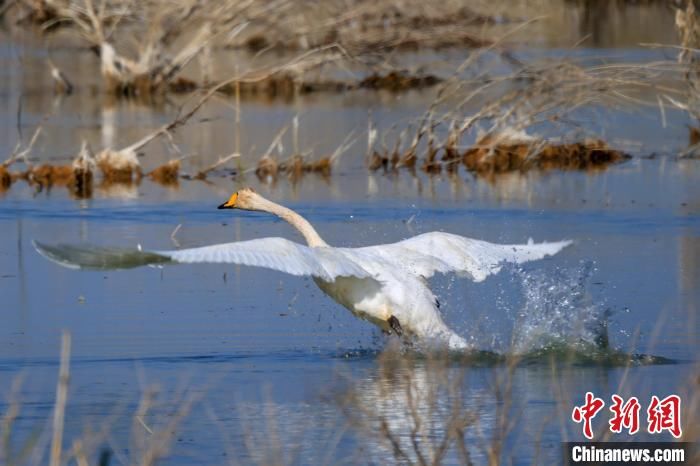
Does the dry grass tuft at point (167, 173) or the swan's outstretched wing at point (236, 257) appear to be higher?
the dry grass tuft at point (167, 173)

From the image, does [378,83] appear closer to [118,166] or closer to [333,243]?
[118,166]

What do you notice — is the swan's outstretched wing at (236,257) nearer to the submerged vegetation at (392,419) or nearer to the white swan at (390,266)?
the white swan at (390,266)

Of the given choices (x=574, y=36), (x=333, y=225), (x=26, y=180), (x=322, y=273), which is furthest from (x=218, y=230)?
(x=574, y=36)

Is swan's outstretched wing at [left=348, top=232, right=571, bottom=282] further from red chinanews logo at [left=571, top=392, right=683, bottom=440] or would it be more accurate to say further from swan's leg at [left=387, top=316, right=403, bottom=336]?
red chinanews logo at [left=571, top=392, right=683, bottom=440]

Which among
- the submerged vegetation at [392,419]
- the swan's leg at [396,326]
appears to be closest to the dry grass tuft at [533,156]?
the swan's leg at [396,326]

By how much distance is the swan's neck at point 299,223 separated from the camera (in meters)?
9.05

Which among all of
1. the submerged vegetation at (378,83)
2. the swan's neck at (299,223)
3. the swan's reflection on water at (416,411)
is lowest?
the swan's reflection on water at (416,411)

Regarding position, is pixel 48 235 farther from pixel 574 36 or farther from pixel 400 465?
pixel 574 36

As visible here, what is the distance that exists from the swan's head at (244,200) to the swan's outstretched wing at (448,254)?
3.55 ft

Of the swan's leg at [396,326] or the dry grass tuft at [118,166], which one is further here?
the dry grass tuft at [118,166]

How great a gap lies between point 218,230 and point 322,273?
5.38m

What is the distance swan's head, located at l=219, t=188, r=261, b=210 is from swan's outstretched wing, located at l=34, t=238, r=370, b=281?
1.37 metres

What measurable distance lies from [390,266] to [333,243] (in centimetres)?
354

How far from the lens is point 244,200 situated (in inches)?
384
